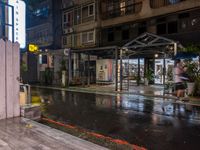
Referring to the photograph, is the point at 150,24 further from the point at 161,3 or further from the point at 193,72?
the point at 193,72

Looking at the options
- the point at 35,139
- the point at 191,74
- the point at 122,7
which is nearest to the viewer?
the point at 35,139

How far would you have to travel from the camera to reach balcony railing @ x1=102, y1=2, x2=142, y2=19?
22.0 metres

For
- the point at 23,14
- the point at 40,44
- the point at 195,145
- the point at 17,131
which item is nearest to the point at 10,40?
the point at 23,14

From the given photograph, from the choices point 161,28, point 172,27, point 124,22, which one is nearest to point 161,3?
point 161,28

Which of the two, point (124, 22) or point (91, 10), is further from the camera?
point (91, 10)

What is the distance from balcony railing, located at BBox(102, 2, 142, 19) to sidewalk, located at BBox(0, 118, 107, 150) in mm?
18660

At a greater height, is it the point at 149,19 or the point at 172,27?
the point at 149,19

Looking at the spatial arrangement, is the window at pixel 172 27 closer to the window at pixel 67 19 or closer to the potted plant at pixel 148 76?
the potted plant at pixel 148 76

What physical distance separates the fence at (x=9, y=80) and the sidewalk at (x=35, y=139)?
684 millimetres

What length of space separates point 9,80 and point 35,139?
2.62 m

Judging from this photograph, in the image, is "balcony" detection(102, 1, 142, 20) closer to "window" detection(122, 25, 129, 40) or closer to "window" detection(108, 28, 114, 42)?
"window" detection(122, 25, 129, 40)

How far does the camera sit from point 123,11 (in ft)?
77.1

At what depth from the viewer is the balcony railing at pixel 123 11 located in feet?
72.3

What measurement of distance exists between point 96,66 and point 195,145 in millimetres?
19341
